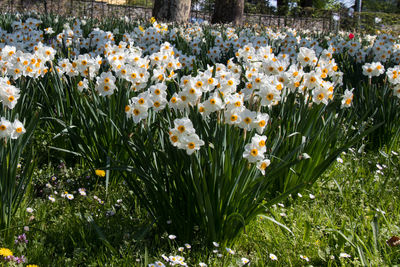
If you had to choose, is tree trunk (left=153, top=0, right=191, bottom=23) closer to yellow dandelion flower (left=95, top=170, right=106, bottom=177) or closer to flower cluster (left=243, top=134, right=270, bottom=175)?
yellow dandelion flower (left=95, top=170, right=106, bottom=177)

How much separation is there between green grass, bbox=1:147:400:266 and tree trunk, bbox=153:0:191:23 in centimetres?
739

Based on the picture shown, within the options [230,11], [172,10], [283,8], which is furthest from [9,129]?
[283,8]

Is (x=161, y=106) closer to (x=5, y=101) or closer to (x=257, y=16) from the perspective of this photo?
(x=5, y=101)

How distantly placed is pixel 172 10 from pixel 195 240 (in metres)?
8.32

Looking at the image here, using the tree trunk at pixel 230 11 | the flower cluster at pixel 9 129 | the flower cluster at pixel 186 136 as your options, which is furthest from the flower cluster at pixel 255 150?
the tree trunk at pixel 230 11

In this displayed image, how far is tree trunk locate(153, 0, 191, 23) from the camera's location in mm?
9695

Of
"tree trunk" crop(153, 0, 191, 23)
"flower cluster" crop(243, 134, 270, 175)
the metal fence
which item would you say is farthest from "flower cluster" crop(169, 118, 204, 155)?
the metal fence

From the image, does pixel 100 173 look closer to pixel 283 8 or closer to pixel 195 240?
pixel 195 240

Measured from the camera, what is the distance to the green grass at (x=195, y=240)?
2008mm

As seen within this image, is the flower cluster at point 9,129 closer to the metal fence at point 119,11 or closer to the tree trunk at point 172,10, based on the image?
the tree trunk at point 172,10

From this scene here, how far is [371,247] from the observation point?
221 centimetres

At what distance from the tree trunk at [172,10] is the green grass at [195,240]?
739 cm

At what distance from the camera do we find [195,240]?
209 cm

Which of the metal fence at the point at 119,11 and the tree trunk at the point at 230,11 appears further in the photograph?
the metal fence at the point at 119,11
